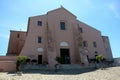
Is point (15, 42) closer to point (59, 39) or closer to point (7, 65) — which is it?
point (59, 39)

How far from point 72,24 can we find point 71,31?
1606mm

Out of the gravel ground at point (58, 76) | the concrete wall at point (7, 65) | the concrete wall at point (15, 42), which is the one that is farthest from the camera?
the concrete wall at point (15, 42)

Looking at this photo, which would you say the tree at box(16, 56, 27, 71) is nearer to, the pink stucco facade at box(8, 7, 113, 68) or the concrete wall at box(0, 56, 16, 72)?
the concrete wall at box(0, 56, 16, 72)

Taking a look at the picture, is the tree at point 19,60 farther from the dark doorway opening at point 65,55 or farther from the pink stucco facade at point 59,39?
the dark doorway opening at point 65,55

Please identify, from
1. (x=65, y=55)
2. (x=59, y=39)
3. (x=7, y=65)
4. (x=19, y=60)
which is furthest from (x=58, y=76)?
(x=59, y=39)

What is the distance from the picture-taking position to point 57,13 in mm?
30297

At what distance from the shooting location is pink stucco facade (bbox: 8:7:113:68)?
85.3ft

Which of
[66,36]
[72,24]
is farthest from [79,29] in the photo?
[66,36]

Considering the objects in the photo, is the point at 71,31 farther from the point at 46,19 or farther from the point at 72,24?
the point at 46,19

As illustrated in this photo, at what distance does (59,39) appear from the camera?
91.9 feet

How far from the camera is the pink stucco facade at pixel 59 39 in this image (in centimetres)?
2600

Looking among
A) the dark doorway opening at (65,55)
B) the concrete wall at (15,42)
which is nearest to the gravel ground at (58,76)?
the dark doorway opening at (65,55)

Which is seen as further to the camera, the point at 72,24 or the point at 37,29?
the point at 72,24

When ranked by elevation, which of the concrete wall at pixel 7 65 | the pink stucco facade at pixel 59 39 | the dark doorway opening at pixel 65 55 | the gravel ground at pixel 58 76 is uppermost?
the pink stucco facade at pixel 59 39
